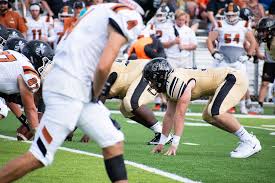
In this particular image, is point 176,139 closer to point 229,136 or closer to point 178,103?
point 178,103

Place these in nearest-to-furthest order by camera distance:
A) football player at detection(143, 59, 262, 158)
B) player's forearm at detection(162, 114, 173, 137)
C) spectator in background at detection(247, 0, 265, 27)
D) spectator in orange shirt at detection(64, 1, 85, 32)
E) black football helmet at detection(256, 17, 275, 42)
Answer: football player at detection(143, 59, 262, 158), player's forearm at detection(162, 114, 173, 137), black football helmet at detection(256, 17, 275, 42), spectator in orange shirt at detection(64, 1, 85, 32), spectator in background at detection(247, 0, 265, 27)

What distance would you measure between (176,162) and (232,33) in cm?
759

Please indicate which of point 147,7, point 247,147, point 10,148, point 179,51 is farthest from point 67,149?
point 147,7

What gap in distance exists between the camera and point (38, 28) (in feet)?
56.2

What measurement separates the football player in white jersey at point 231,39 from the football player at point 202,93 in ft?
Answer: 20.0

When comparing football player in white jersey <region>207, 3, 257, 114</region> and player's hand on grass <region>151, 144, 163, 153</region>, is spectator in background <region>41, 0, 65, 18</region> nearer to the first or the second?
football player in white jersey <region>207, 3, 257, 114</region>

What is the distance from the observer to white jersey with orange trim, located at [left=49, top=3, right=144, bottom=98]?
544 centimetres

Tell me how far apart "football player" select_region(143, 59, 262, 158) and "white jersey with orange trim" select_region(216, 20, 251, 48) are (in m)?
6.31

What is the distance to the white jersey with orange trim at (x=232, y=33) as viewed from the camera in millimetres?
15484

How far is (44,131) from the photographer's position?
5457 millimetres

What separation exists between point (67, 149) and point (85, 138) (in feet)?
3.24

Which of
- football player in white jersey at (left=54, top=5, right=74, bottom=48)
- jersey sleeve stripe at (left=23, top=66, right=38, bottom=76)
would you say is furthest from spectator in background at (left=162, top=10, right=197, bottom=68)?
jersey sleeve stripe at (left=23, top=66, right=38, bottom=76)

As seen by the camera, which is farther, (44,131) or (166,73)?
(166,73)

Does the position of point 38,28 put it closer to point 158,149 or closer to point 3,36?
point 3,36
